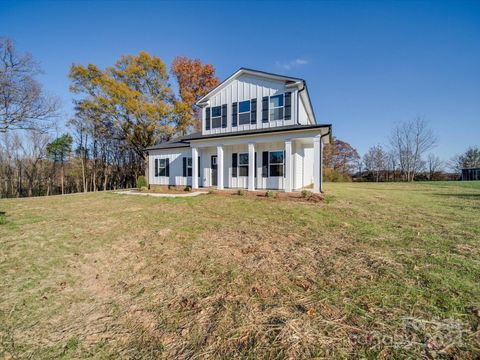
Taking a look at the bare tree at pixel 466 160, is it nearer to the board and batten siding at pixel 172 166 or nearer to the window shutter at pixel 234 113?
the window shutter at pixel 234 113

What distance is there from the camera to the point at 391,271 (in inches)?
118

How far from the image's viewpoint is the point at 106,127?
2241cm

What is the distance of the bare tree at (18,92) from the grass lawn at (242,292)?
15.5 metres

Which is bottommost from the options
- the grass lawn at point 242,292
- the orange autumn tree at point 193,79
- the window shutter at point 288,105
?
the grass lawn at point 242,292

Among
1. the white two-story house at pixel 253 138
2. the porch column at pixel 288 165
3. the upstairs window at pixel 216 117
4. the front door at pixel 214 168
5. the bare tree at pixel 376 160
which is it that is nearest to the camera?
the porch column at pixel 288 165

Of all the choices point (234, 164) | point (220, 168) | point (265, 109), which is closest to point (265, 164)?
point (234, 164)

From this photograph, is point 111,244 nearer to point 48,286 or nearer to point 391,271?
point 48,286

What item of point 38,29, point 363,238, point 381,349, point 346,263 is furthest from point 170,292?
point 38,29

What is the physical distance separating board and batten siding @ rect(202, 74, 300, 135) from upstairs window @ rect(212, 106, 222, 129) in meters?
0.23

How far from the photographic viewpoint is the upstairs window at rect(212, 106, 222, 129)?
1392 centimetres

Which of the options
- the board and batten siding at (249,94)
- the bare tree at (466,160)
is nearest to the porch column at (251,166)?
the board and batten siding at (249,94)

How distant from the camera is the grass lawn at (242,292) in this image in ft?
5.99

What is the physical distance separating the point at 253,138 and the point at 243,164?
6.79ft

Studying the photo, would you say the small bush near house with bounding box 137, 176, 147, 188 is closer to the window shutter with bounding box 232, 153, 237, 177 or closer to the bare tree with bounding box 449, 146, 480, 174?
the window shutter with bounding box 232, 153, 237, 177
